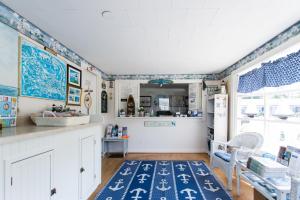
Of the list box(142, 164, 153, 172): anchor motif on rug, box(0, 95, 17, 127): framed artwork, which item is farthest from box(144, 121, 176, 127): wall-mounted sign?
box(0, 95, 17, 127): framed artwork

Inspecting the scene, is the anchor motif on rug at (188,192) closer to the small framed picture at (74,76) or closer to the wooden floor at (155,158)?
the wooden floor at (155,158)

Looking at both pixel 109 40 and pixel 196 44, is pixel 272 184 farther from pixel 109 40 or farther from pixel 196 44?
pixel 109 40

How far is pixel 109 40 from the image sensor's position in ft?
8.98

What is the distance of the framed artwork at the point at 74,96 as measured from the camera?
3.20 meters

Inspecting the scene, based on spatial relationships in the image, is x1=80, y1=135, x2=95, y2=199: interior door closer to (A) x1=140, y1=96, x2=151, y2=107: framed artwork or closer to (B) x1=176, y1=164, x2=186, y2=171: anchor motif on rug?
(B) x1=176, y1=164, x2=186, y2=171: anchor motif on rug

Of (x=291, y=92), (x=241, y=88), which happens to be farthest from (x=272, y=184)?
(x=241, y=88)

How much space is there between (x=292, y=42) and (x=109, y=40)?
2361mm

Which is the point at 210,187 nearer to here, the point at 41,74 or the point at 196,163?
the point at 196,163

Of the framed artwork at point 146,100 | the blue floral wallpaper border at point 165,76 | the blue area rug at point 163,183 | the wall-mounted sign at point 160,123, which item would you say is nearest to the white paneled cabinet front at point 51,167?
the blue area rug at point 163,183

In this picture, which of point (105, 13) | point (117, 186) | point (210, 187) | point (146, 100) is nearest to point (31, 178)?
point (105, 13)

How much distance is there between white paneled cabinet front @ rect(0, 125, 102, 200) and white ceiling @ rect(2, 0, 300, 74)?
1242mm

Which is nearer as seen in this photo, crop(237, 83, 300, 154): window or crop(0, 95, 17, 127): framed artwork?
crop(0, 95, 17, 127): framed artwork

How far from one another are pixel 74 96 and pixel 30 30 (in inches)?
53.2

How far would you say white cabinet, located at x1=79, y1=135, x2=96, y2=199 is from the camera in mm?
2379
